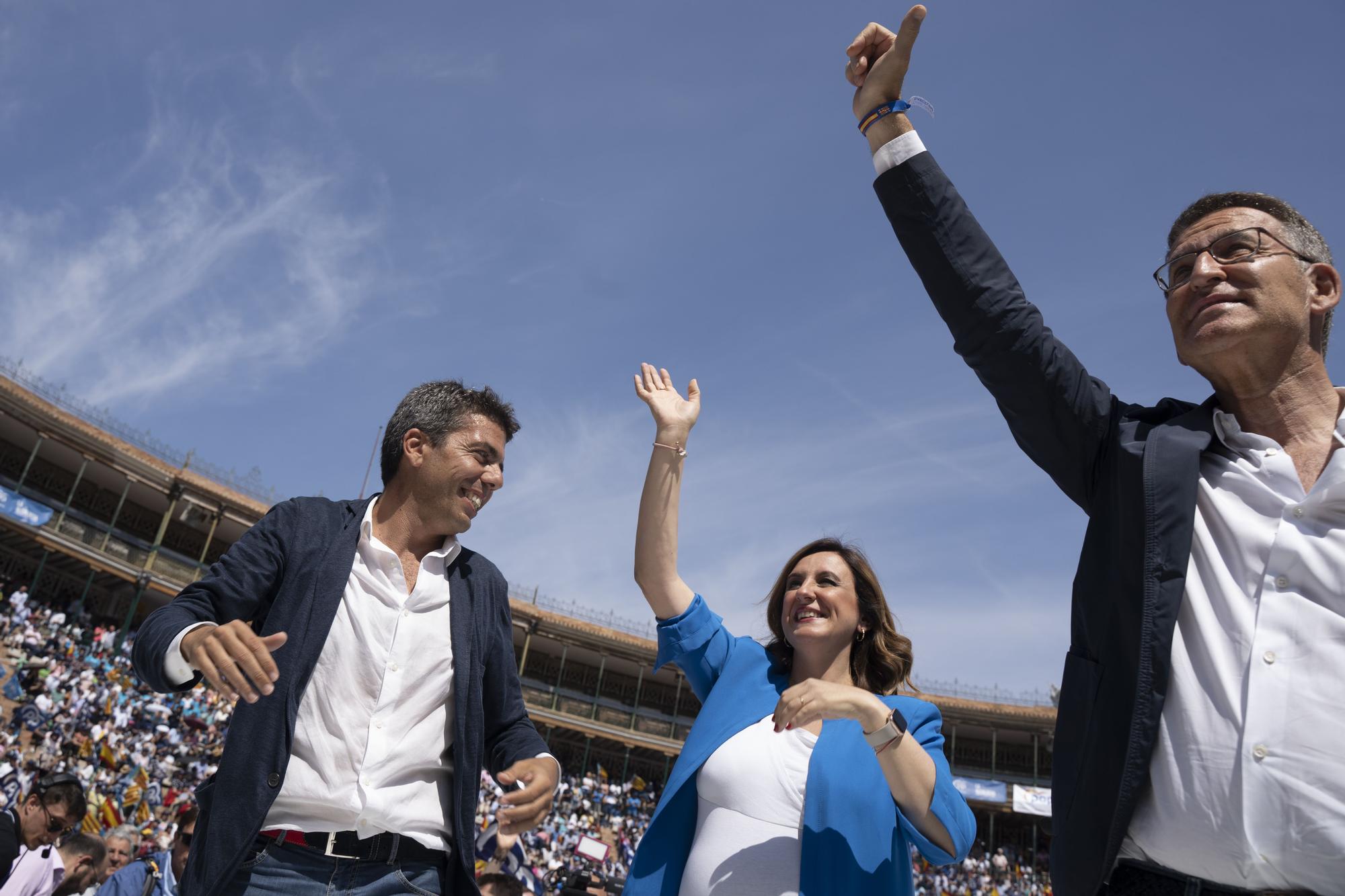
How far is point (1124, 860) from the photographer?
153 centimetres

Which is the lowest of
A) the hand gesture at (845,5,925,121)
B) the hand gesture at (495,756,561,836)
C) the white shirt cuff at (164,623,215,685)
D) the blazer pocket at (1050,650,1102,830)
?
the hand gesture at (495,756,561,836)

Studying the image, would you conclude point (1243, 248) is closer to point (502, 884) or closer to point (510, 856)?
point (502, 884)

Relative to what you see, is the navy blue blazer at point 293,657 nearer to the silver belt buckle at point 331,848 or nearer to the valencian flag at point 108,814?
the silver belt buckle at point 331,848

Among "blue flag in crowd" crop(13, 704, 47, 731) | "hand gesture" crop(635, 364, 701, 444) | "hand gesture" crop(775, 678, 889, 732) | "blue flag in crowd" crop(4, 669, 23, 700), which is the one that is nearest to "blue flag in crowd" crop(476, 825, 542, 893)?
"hand gesture" crop(775, 678, 889, 732)

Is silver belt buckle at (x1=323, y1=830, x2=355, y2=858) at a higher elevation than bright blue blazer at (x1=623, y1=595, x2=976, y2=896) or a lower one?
lower

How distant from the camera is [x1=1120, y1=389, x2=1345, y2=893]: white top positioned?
4.44 ft

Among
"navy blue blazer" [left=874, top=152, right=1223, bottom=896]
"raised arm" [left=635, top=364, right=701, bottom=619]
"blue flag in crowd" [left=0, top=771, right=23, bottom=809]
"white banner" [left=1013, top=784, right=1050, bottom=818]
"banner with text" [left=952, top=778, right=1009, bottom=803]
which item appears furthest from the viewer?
"banner with text" [left=952, top=778, right=1009, bottom=803]

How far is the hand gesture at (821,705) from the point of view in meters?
Result: 2.03

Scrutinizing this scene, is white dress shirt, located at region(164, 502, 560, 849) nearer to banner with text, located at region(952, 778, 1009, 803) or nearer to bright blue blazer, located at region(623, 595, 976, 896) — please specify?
bright blue blazer, located at region(623, 595, 976, 896)

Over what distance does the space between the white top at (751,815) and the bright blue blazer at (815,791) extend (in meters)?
0.04

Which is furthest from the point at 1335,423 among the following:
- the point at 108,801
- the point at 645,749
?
the point at 645,749

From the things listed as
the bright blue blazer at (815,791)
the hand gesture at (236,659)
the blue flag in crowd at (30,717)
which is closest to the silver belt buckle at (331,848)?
the hand gesture at (236,659)

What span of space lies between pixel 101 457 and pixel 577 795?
15.6 metres

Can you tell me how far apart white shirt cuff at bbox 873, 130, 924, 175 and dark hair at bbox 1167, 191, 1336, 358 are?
2.08 ft
